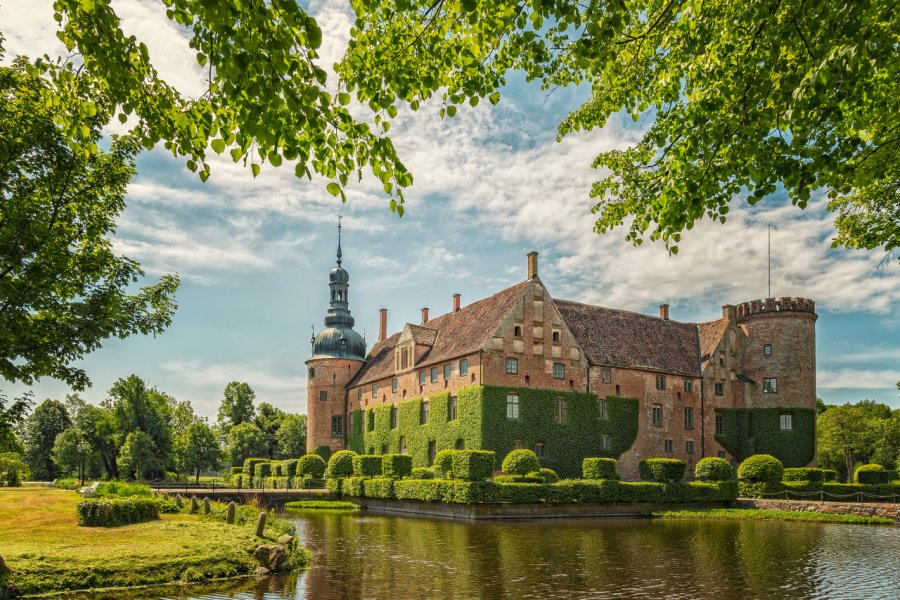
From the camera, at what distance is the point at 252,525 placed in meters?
19.8

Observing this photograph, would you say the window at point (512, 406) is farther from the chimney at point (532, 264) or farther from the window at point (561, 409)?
the chimney at point (532, 264)

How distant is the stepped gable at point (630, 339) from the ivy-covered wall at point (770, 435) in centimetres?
433

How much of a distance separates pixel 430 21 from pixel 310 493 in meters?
37.7

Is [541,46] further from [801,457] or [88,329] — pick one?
[801,457]

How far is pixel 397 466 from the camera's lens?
3803 centimetres

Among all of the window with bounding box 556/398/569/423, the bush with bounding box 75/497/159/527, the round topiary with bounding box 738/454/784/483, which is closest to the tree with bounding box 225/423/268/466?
the window with bounding box 556/398/569/423

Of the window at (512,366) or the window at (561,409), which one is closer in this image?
the window at (512,366)

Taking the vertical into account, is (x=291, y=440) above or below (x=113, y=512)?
below

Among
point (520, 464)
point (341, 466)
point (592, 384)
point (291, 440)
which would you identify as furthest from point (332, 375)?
point (520, 464)

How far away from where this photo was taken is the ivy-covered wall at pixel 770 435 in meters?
46.5

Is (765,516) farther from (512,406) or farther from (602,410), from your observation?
(512,406)

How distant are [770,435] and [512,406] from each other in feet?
61.4

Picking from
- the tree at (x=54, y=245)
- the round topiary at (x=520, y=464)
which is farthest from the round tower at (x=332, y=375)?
the tree at (x=54, y=245)

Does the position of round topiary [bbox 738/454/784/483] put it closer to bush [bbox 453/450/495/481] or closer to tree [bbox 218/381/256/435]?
bush [bbox 453/450/495/481]
